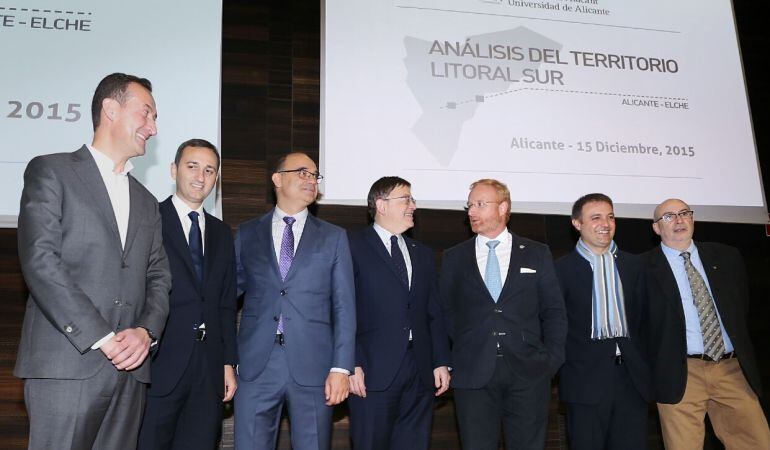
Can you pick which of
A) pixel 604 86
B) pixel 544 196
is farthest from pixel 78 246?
pixel 604 86

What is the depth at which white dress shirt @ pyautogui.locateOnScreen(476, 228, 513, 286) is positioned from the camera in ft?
10.6

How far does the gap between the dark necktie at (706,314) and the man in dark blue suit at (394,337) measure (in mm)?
1392

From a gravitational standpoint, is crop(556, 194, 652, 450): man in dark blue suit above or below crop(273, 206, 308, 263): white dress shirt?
below

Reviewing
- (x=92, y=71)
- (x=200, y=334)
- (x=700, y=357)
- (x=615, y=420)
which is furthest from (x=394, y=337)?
(x=92, y=71)

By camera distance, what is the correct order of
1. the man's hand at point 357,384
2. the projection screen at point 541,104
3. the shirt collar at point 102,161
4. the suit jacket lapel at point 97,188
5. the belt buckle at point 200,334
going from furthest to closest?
the projection screen at point 541,104 → the man's hand at point 357,384 → the belt buckle at point 200,334 → the shirt collar at point 102,161 → the suit jacket lapel at point 97,188

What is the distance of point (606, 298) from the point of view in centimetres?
336

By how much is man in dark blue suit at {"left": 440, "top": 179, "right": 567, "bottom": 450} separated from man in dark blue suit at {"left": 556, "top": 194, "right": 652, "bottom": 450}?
0.84ft

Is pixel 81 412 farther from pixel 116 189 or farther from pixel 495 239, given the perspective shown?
pixel 495 239

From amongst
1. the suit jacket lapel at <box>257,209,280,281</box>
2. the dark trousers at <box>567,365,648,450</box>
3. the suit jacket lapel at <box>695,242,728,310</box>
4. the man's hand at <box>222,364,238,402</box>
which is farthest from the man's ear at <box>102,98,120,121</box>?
the suit jacket lapel at <box>695,242,728,310</box>

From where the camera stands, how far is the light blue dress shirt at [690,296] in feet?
11.3

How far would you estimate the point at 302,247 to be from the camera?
9.75ft

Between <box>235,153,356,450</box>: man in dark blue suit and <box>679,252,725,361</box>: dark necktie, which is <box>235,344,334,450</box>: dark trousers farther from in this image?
<box>679,252,725,361</box>: dark necktie

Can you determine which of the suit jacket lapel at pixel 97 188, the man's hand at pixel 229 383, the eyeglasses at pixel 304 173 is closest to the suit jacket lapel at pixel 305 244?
the eyeglasses at pixel 304 173

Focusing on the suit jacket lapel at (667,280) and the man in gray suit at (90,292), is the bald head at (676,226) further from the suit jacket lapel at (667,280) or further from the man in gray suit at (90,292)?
the man in gray suit at (90,292)
